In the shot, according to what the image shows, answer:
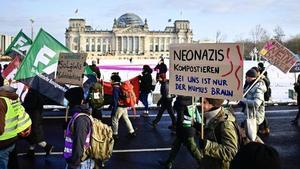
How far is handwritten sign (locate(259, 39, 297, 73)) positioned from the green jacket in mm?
6520

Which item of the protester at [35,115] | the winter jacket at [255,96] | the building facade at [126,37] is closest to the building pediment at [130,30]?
the building facade at [126,37]

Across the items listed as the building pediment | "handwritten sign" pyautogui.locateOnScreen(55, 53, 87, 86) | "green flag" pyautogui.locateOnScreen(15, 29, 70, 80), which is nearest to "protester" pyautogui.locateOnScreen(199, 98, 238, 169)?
"handwritten sign" pyautogui.locateOnScreen(55, 53, 87, 86)

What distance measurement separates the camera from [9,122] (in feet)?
17.7

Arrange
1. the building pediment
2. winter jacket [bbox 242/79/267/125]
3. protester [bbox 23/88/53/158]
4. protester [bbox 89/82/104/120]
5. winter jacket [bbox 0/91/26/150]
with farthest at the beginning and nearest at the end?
the building pediment, protester [bbox 89/82/104/120], winter jacket [bbox 242/79/267/125], protester [bbox 23/88/53/158], winter jacket [bbox 0/91/26/150]

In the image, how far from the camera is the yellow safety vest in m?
5.35

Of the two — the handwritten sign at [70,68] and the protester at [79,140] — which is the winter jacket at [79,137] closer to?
the protester at [79,140]

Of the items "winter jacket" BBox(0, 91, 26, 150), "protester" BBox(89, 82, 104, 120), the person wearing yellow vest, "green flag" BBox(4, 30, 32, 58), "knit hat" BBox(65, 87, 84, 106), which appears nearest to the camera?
"knit hat" BBox(65, 87, 84, 106)

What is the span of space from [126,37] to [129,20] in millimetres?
8596

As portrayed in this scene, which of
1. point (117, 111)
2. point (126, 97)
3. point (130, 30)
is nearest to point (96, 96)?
point (117, 111)

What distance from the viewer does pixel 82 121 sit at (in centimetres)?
466

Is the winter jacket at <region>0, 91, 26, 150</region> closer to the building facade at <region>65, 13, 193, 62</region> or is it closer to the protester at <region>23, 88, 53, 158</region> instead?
the protester at <region>23, 88, 53, 158</region>

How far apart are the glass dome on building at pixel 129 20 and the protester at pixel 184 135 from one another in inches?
5718

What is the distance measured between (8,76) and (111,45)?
139678 mm

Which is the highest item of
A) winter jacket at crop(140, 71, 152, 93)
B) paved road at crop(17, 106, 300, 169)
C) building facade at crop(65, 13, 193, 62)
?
building facade at crop(65, 13, 193, 62)
